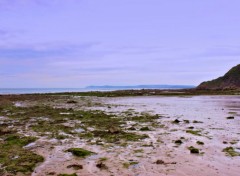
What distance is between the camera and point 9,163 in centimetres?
1113

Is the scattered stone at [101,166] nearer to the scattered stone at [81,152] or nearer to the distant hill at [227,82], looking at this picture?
the scattered stone at [81,152]

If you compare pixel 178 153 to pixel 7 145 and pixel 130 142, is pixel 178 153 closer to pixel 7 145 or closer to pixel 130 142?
pixel 130 142

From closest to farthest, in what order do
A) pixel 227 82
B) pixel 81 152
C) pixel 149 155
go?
pixel 149 155 < pixel 81 152 < pixel 227 82

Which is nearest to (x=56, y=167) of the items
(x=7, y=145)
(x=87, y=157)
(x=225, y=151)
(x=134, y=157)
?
(x=87, y=157)

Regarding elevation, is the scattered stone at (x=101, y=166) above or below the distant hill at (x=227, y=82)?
below

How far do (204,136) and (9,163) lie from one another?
10465 mm

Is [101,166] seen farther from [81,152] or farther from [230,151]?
[230,151]

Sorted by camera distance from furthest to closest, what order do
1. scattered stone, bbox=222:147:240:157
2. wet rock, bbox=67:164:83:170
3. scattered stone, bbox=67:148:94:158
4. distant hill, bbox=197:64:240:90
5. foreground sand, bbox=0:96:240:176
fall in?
distant hill, bbox=197:64:240:90, scattered stone, bbox=67:148:94:158, scattered stone, bbox=222:147:240:157, wet rock, bbox=67:164:83:170, foreground sand, bbox=0:96:240:176

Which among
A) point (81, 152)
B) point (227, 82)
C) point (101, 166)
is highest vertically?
point (227, 82)

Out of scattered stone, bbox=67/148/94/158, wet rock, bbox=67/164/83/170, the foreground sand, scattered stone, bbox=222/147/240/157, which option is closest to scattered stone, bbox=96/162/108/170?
the foreground sand

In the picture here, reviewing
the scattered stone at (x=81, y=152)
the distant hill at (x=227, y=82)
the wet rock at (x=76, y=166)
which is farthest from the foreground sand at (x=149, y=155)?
the distant hill at (x=227, y=82)

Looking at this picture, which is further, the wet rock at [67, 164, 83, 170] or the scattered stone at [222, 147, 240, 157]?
the scattered stone at [222, 147, 240, 157]

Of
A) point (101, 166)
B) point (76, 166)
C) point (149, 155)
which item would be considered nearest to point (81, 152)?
point (76, 166)

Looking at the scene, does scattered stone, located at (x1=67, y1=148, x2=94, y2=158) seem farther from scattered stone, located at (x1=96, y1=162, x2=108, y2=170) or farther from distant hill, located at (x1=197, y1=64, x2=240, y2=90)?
distant hill, located at (x1=197, y1=64, x2=240, y2=90)
